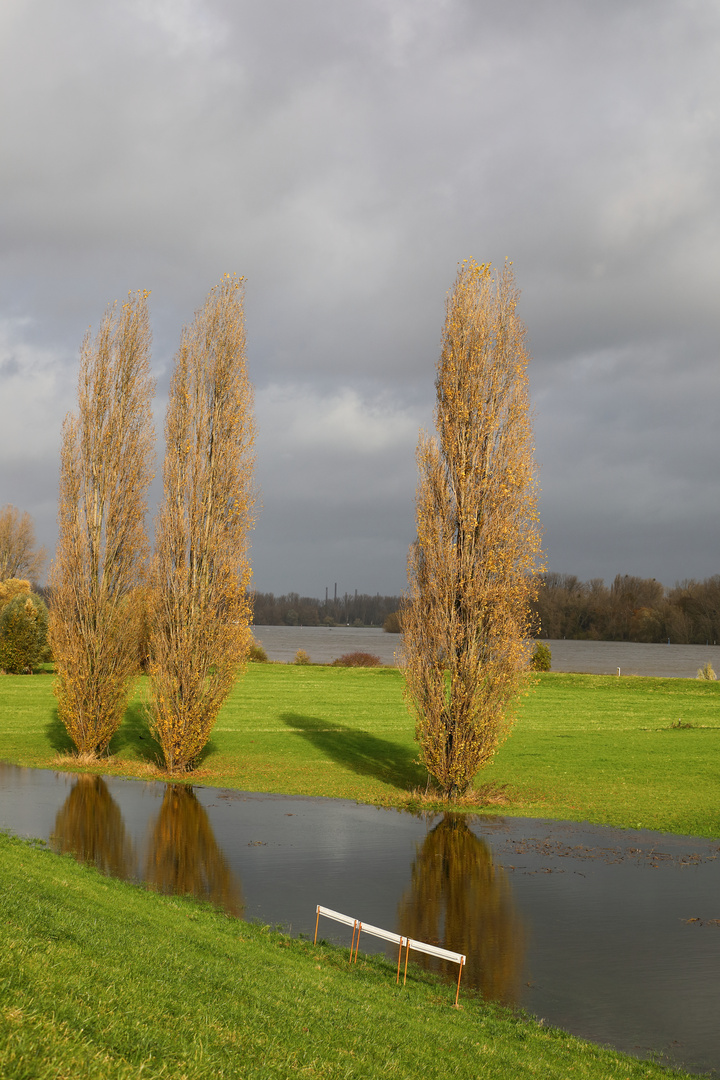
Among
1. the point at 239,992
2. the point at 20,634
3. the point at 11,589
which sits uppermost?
the point at 11,589

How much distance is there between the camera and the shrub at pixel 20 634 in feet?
167

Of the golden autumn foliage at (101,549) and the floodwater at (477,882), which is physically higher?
the golden autumn foliage at (101,549)

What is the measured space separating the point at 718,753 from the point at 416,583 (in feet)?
49.1

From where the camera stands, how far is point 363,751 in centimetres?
2761

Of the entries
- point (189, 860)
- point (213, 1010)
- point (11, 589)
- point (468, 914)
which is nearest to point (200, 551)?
point (189, 860)

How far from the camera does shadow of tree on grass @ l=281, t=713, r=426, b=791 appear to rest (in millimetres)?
23812

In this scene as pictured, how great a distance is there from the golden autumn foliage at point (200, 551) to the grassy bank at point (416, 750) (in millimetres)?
2562

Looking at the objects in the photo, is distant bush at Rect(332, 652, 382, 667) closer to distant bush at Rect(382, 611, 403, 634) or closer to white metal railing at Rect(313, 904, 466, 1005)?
distant bush at Rect(382, 611, 403, 634)

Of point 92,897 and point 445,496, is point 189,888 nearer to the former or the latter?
point 92,897

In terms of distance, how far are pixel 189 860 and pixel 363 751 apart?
43.4 feet

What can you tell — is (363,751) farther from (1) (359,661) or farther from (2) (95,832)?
(1) (359,661)

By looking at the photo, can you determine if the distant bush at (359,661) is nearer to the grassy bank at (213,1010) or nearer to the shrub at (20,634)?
the shrub at (20,634)

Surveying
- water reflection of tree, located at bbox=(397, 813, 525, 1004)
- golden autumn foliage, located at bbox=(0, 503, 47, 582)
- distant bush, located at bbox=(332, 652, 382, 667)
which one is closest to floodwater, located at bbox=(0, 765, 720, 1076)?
water reflection of tree, located at bbox=(397, 813, 525, 1004)

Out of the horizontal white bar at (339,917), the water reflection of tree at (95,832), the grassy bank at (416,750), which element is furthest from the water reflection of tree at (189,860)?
the grassy bank at (416,750)
